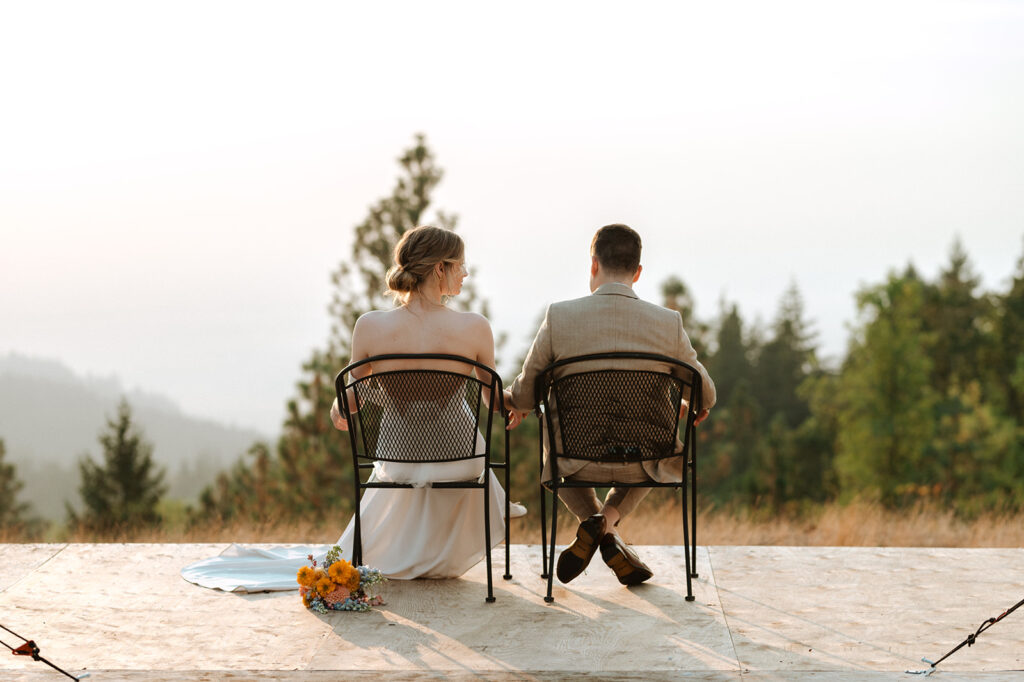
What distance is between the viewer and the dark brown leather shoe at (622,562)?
454 cm

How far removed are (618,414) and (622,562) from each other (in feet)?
2.05

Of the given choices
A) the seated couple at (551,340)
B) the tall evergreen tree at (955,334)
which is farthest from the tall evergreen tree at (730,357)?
the seated couple at (551,340)

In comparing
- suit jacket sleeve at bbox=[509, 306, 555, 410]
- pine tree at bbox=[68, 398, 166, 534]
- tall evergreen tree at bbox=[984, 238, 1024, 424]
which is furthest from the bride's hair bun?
tall evergreen tree at bbox=[984, 238, 1024, 424]

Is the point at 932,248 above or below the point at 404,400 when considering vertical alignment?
above

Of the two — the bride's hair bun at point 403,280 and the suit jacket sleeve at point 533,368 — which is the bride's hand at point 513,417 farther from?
the bride's hair bun at point 403,280

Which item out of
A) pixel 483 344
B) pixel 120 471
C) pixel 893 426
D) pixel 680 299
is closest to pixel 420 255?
pixel 483 344

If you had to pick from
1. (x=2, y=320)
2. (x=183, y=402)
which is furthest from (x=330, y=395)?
(x=183, y=402)

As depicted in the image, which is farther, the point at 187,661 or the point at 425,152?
the point at 425,152

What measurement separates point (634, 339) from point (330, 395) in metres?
12.5

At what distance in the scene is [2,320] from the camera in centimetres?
8425

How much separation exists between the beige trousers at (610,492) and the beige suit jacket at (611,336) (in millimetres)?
41

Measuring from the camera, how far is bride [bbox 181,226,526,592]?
455 cm

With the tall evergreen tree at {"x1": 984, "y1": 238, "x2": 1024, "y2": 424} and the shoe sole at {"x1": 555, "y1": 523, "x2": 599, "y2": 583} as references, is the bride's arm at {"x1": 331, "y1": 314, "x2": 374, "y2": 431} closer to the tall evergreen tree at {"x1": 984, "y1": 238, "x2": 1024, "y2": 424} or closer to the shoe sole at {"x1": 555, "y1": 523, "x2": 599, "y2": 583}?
the shoe sole at {"x1": 555, "y1": 523, "x2": 599, "y2": 583}

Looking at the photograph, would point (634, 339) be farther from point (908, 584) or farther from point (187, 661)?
point (187, 661)
